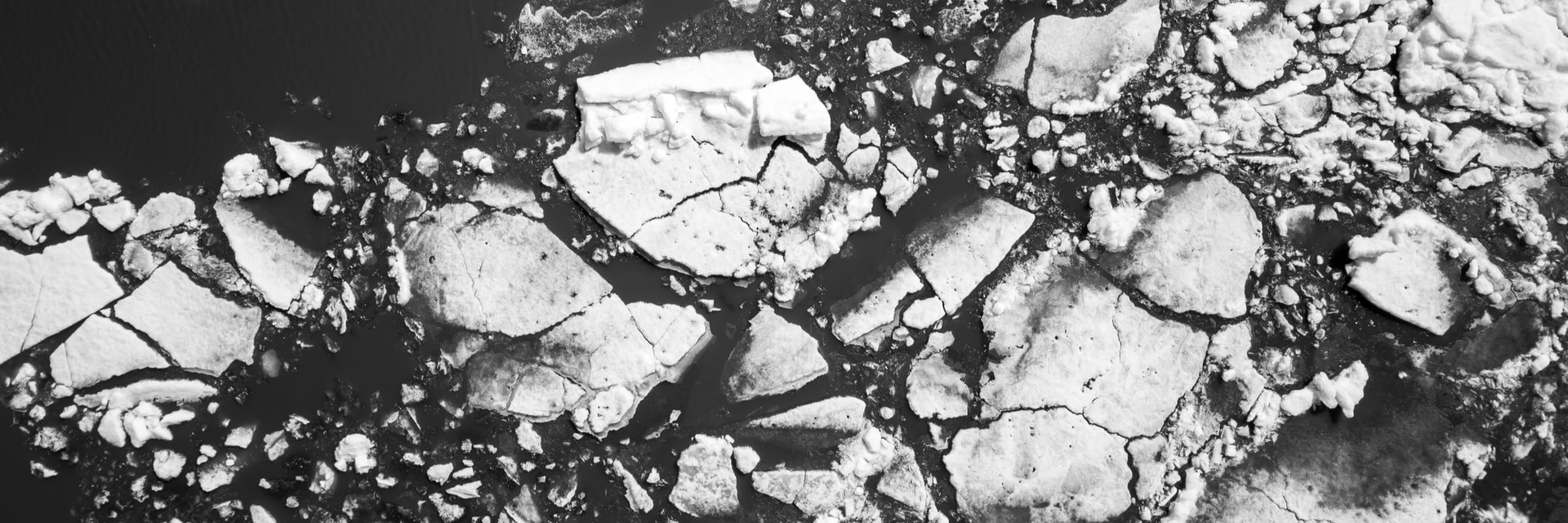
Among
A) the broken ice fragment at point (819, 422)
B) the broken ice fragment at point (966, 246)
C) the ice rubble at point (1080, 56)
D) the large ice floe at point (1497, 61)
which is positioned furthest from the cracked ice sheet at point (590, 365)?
the large ice floe at point (1497, 61)

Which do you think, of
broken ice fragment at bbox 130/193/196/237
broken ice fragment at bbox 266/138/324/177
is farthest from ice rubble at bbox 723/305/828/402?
broken ice fragment at bbox 130/193/196/237

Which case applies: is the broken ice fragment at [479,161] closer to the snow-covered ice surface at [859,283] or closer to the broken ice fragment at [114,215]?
the snow-covered ice surface at [859,283]

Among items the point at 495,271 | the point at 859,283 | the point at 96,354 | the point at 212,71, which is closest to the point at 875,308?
the point at 859,283

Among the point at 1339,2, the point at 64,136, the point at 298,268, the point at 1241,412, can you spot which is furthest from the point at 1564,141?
the point at 64,136

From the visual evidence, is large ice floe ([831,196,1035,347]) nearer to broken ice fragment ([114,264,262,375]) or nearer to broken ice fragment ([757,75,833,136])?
broken ice fragment ([757,75,833,136])

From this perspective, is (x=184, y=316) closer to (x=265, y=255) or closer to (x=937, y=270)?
(x=265, y=255)

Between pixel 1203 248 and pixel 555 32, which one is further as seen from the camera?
pixel 555 32
